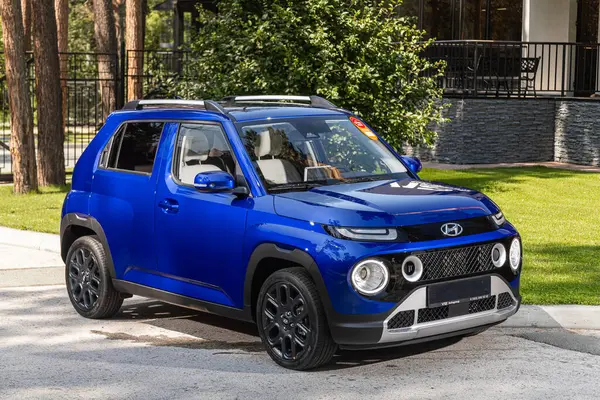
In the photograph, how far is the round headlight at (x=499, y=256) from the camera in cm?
729

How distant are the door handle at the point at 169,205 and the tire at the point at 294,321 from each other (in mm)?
1119

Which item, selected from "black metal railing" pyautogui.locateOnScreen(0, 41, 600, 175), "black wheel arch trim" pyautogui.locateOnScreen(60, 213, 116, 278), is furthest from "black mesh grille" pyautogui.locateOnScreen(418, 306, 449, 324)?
"black metal railing" pyautogui.locateOnScreen(0, 41, 600, 175)

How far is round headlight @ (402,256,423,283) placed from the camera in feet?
22.4

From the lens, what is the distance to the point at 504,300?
733 cm

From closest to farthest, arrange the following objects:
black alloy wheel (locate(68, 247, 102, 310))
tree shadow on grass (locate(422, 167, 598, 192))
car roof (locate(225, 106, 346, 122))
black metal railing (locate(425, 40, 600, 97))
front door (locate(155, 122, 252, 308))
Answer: front door (locate(155, 122, 252, 308)), car roof (locate(225, 106, 346, 122)), black alloy wheel (locate(68, 247, 102, 310)), tree shadow on grass (locate(422, 167, 598, 192)), black metal railing (locate(425, 40, 600, 97))

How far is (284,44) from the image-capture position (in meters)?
15.1

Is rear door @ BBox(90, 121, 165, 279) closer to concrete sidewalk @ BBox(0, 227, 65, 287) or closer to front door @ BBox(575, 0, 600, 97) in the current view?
concrete sidewalk @ BBox(0, 227, 65, 287)

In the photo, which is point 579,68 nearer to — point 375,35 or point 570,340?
point 375,35

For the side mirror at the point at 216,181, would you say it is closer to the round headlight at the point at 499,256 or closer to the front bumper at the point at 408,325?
the front bumper at the point at 408,325

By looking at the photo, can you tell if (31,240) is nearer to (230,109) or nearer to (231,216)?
(230,109)

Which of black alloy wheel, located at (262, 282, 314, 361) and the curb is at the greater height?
black alloy wheel, located at (262, 282, 314, 361)

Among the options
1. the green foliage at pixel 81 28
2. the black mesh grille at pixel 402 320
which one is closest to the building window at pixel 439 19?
the black mesh grille at pixel 402 320

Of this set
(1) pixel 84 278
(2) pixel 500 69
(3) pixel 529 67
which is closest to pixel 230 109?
(1) pixel 84 278

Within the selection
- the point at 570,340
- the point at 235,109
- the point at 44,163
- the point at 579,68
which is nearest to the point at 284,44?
the point at 44,163
